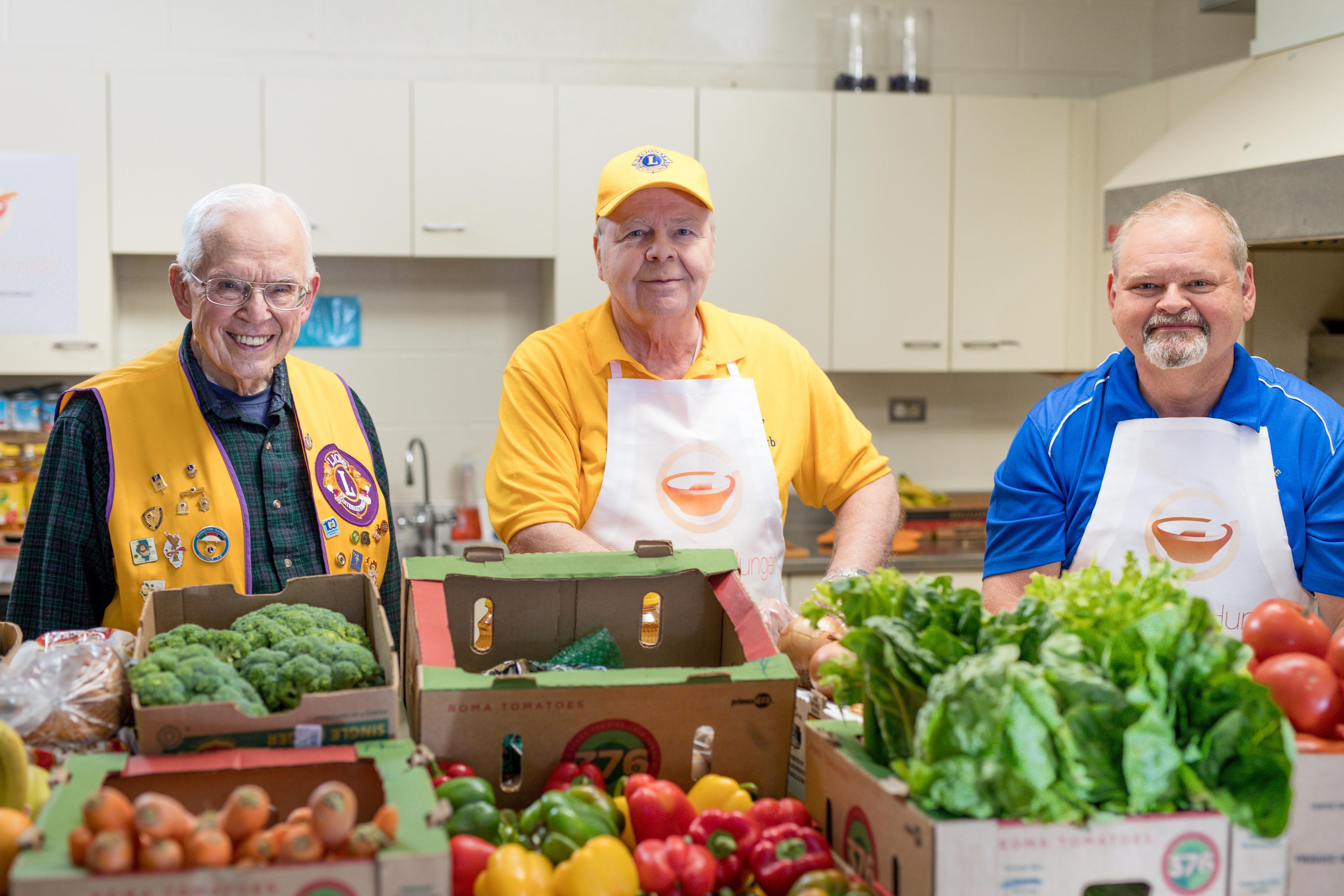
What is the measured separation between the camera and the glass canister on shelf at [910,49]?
366 centimetres

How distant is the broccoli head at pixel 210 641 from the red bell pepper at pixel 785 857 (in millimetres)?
559

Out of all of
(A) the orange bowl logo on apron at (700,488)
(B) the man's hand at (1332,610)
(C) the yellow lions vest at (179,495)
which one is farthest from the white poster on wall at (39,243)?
(B) the man's hand at (1332,610)

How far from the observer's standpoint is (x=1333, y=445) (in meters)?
1.71

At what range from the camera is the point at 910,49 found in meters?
3.68

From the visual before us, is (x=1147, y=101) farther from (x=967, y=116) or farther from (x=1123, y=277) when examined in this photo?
(x=1123, y=277)

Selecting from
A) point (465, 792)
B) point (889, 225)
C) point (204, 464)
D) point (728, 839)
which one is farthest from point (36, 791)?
point (889, 225)

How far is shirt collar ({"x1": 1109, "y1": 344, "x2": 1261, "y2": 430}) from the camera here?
176 cm

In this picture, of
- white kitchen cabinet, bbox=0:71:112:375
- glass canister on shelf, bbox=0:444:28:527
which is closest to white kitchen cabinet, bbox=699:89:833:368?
white kitchen cabinet, bbox=0:71:112:375

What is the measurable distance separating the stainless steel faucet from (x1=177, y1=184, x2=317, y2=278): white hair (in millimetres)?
1790

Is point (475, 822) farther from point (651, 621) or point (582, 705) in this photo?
point (651, 621)

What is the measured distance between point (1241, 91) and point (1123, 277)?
126cm

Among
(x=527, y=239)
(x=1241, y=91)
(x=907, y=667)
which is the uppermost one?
(x=1241, y=91)

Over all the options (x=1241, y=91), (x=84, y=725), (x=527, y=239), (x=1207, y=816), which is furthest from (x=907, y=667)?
(x=527, y=239)

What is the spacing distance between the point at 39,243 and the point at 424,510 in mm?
1276
